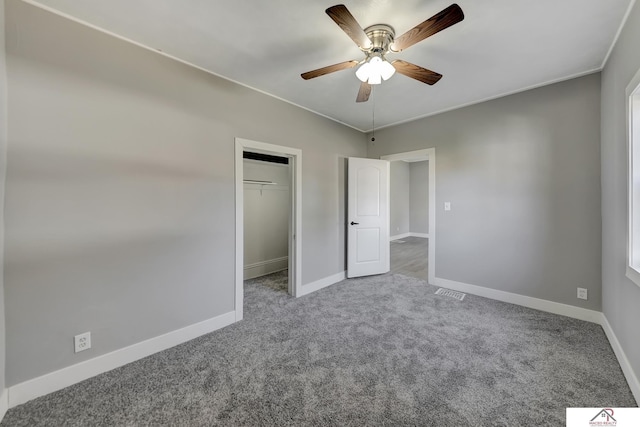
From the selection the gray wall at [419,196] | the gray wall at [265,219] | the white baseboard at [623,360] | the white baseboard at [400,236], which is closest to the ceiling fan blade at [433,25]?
the white baseboard at [623,360]

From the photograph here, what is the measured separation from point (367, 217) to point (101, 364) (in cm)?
358

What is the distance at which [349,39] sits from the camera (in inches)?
76.0

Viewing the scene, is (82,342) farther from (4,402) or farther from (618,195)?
(618,195)

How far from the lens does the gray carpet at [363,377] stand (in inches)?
57.1

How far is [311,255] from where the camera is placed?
3.51m

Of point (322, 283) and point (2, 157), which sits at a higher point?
point (2, 157)

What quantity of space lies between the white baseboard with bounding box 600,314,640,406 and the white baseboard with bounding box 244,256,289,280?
4.18 meters

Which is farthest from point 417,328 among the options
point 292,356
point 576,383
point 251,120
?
point 251,120

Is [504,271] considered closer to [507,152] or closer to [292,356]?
[507,152]

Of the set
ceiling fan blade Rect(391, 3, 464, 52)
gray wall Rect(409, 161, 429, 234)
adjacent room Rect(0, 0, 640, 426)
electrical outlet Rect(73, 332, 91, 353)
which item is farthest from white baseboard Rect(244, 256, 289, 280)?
gray wall Rect(409, 161, 429, 234)

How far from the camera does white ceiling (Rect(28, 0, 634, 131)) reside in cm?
161

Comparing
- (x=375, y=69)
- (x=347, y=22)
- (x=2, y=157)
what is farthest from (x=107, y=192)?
(x=375, y=69)

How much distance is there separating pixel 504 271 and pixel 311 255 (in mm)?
2537

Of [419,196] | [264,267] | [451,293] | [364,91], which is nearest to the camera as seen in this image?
[364,91]
